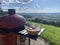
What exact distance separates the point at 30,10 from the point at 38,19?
3.62 ft

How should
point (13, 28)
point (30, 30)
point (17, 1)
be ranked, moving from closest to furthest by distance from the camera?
point (30, 30) < point (13, 28) < point (17, 1)

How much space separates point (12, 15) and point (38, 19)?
5.08 meters

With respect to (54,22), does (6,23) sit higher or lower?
higher

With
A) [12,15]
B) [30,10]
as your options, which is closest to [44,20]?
[30,10]

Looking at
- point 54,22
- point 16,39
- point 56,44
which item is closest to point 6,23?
point 16,39

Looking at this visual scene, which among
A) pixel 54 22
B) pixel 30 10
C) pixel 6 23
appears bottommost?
pixel 54 22

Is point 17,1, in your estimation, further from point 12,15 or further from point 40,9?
point 12,15

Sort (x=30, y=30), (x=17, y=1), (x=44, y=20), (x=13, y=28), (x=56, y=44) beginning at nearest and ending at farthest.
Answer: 1. (x=30, y=30)
2. (x=13, y=28)
3. (x=56, y=44)
4. (x=17, y=1)
5. (x=44, y=20)

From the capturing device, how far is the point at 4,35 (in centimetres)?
360

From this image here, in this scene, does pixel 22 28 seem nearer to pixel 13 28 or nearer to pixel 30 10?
pixel 13 28

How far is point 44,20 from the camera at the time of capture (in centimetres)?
855

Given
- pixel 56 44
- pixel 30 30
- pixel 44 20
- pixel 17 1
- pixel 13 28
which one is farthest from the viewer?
pixel 44 20

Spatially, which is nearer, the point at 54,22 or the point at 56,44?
the point at 56,44

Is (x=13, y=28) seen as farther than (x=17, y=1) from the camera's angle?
No
